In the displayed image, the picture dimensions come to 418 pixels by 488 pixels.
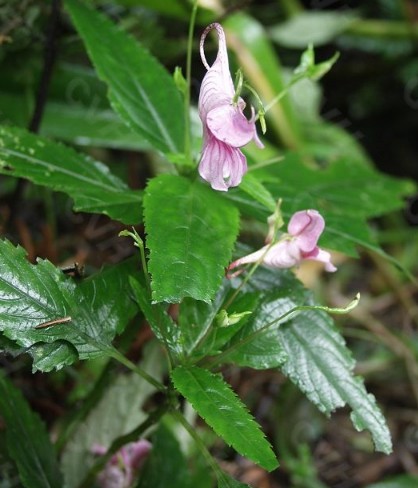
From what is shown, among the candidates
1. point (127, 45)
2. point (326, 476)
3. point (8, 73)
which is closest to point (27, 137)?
point (127, 45)

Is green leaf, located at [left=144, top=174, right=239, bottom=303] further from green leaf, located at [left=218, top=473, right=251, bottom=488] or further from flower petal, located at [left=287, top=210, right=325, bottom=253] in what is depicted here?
green leaf, located at [left=218, top=473, right=251, bottom=488]

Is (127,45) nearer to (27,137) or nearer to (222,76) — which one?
(27,137)

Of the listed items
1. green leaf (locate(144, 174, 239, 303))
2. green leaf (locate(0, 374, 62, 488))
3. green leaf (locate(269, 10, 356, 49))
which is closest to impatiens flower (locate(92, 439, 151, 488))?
green leaf (locate(0, 374, 62, 488))

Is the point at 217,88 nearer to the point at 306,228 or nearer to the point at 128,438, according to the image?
the point at 306,228

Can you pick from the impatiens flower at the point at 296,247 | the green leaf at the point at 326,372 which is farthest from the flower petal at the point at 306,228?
the green leaf at the point at 326,372

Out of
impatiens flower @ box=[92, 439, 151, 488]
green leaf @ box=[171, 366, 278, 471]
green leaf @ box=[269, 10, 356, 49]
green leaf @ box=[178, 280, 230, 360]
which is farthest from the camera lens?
green leaf @ box=[269, 10, 356, 49]

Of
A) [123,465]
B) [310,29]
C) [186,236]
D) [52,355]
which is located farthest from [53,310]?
[310,29]

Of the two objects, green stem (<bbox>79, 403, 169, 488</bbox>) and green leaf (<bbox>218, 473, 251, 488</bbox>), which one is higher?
green leaf (<bbox>218, 473, 251, 488</bbox>)
